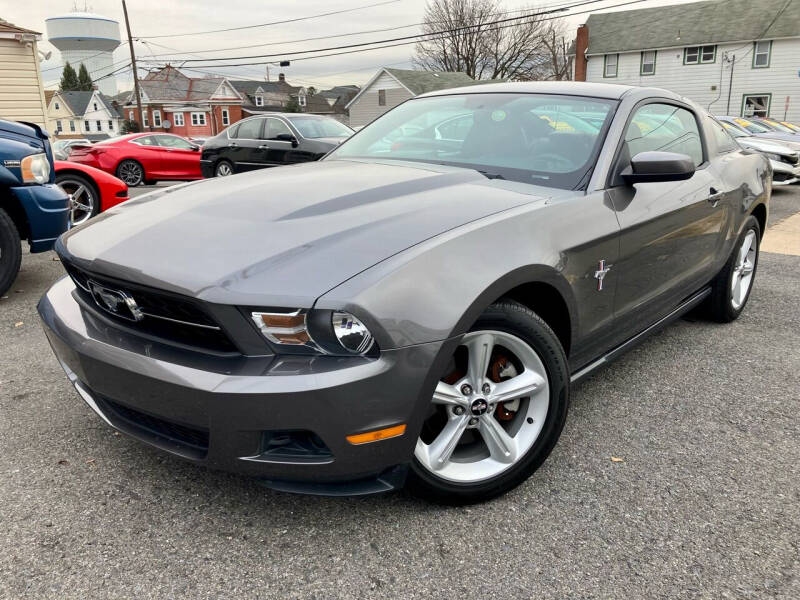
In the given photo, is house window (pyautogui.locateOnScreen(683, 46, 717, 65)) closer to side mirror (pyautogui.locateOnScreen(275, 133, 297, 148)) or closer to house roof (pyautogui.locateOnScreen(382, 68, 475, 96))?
house roof (pyautogui.locateOnScreen(382, 68, 475, 96))

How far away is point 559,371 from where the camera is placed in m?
2.34

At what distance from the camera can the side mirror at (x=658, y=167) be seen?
2.74 meters

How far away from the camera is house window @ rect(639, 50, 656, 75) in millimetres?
36444

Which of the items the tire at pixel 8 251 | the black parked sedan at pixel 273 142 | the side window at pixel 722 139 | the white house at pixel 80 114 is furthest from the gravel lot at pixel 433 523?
the white house at pixel 80 114

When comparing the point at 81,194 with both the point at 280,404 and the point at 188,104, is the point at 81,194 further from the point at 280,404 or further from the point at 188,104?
the point at 188,104

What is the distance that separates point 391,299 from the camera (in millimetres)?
1860

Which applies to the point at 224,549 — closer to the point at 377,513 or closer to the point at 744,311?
the point at 377,513

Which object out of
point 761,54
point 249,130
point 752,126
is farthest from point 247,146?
point 761,54

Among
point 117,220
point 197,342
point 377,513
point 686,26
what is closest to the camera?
point 197,342

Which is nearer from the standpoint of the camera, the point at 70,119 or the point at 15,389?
the point at 15,389

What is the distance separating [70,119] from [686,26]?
204 feet

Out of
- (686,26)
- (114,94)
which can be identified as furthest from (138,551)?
(114,94)

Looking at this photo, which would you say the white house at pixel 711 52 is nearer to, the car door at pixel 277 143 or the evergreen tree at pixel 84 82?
the car door at pixel 277 143

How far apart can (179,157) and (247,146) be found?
3.27 m
